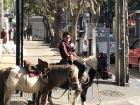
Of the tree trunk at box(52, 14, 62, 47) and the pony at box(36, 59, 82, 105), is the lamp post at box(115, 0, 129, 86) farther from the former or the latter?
the tree trunk at box(52, 14, 62, 47)

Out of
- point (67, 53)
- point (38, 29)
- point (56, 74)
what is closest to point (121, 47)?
point (67, 53)

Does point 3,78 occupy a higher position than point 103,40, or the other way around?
point 103,40

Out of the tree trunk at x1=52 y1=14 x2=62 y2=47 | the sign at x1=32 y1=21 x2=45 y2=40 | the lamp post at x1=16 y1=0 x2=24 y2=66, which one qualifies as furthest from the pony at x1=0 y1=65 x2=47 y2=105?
the sign at x1=32 y1=21 x2=45 y2=40

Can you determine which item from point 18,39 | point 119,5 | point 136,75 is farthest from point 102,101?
point 136,75

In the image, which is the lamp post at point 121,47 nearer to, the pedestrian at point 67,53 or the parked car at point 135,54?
the pedestrian at point 67,53

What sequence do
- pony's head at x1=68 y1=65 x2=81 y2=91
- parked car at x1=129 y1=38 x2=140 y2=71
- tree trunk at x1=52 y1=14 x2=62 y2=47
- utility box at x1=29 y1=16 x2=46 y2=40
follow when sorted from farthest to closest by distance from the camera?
utility box at x1=29 y1=16 x2=46 y2=40 < tree trunk at x1=52 y1=14 x2=62 y2=47 < parked car at x1=129 y1=38 x2=140 y2=71 < pony's head at x1=68 y1=65 x2=81 y2=91

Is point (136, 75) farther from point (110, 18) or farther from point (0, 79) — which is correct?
point (110, 18)

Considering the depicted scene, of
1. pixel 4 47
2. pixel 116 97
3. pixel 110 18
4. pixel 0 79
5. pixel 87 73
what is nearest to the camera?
pixel 0 79

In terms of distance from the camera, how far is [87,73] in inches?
528

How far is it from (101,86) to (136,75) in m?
5.29

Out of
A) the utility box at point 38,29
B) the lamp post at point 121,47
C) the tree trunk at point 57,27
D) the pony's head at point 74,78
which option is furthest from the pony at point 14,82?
the utility box at point 38,29

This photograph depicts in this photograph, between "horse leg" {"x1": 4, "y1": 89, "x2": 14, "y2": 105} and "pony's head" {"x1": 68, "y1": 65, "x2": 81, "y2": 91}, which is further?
"pony's head" {"x1": 68, "y1": 65, "x2": 81, "y2": 91}

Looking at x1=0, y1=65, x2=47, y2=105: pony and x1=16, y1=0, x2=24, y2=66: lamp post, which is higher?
x1=16, y1=0, x2=24, y2=66: lamp post

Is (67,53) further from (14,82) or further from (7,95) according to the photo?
(7,95)
